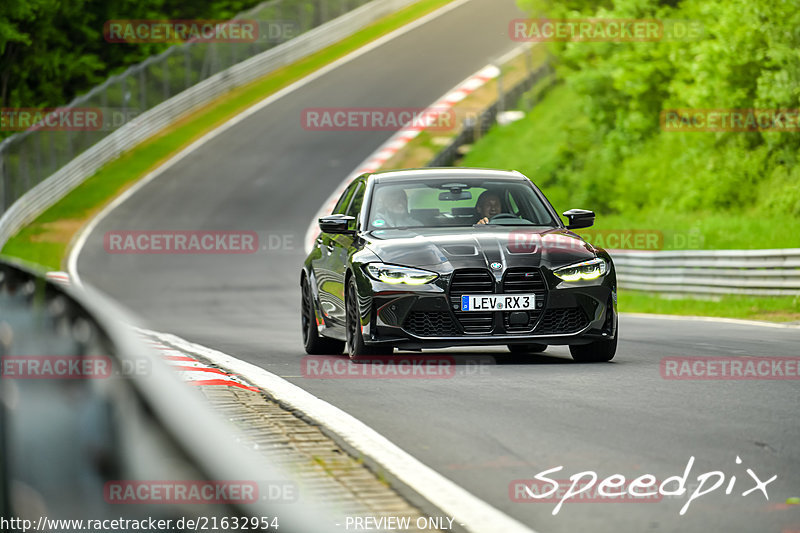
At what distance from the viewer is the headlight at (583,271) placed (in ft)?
35.2

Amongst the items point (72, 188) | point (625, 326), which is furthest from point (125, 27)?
point (625, 326)

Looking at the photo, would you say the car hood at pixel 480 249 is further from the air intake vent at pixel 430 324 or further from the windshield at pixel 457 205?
the windshield at pixel 457 205

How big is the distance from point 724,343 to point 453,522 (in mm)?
8337

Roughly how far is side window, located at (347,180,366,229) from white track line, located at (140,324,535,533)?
2.40 metres

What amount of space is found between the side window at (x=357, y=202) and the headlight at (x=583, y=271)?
2.32 metres

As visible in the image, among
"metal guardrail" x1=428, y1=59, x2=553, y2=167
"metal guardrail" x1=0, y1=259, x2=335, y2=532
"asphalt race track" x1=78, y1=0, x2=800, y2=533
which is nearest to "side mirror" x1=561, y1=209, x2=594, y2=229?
"asphalt race track" x1=78, y1=0, x2=800, y2=533

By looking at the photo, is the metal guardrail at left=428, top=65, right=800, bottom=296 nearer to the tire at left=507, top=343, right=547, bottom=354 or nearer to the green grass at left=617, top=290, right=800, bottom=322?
the green grass at left=617, top=290, right=800, bottom=322

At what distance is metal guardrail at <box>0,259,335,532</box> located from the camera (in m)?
2.81

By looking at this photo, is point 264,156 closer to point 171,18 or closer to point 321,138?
point 321,138

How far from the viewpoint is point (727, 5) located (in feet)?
101

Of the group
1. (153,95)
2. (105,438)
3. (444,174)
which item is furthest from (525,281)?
(153,95)

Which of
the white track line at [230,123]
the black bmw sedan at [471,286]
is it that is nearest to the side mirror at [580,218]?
the black bmw sedan at [471,286]

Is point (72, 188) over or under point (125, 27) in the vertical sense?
under

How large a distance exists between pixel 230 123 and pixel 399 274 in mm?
39044
